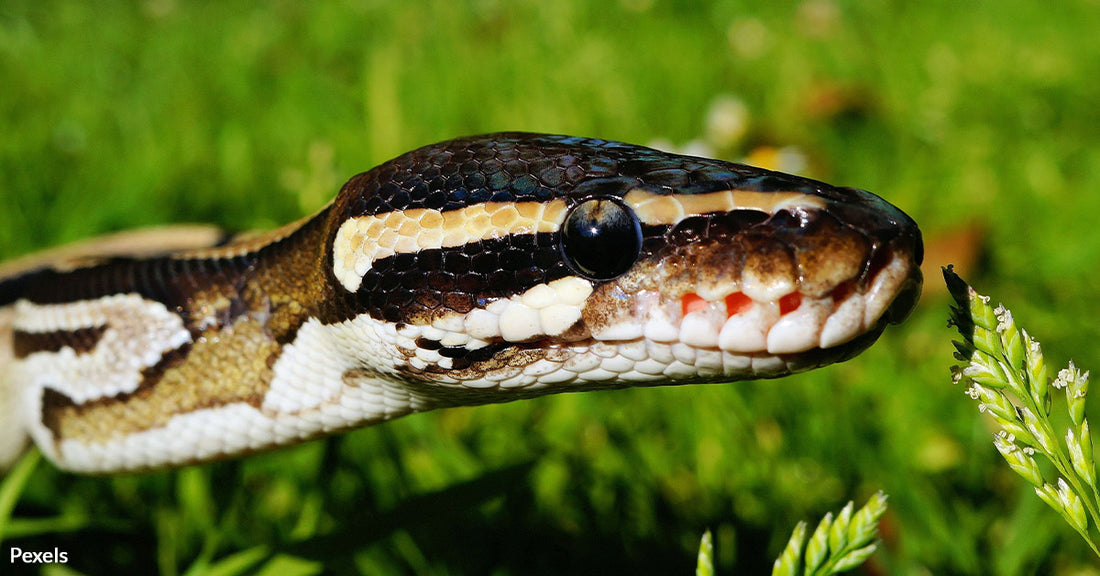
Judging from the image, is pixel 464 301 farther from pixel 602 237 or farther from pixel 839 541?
pixel 839 541

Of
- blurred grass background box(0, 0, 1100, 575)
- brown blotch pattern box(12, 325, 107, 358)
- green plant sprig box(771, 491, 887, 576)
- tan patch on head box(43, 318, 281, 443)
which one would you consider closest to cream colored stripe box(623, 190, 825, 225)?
green plant sprig box(771, 491, 887, 576)

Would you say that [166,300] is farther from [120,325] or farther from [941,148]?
[941,148]

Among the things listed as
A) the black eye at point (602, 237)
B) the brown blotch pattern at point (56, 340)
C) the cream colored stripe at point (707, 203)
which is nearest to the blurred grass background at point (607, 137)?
the brown blotch pattern at point (56, 340)

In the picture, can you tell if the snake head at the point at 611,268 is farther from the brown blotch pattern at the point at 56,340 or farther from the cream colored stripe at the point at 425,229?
the brown blotch pattern at the point at 56,340

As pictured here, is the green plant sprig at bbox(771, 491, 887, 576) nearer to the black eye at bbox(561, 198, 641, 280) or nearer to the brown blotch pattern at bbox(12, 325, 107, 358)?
the black eye at bbox(561, 198, 641, 280)

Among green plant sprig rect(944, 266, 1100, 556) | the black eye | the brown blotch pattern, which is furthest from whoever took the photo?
the brown blotch pattern

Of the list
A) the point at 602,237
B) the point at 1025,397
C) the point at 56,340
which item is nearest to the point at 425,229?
the point at 602,237

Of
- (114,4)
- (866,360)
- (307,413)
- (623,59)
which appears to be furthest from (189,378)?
(114,4)
